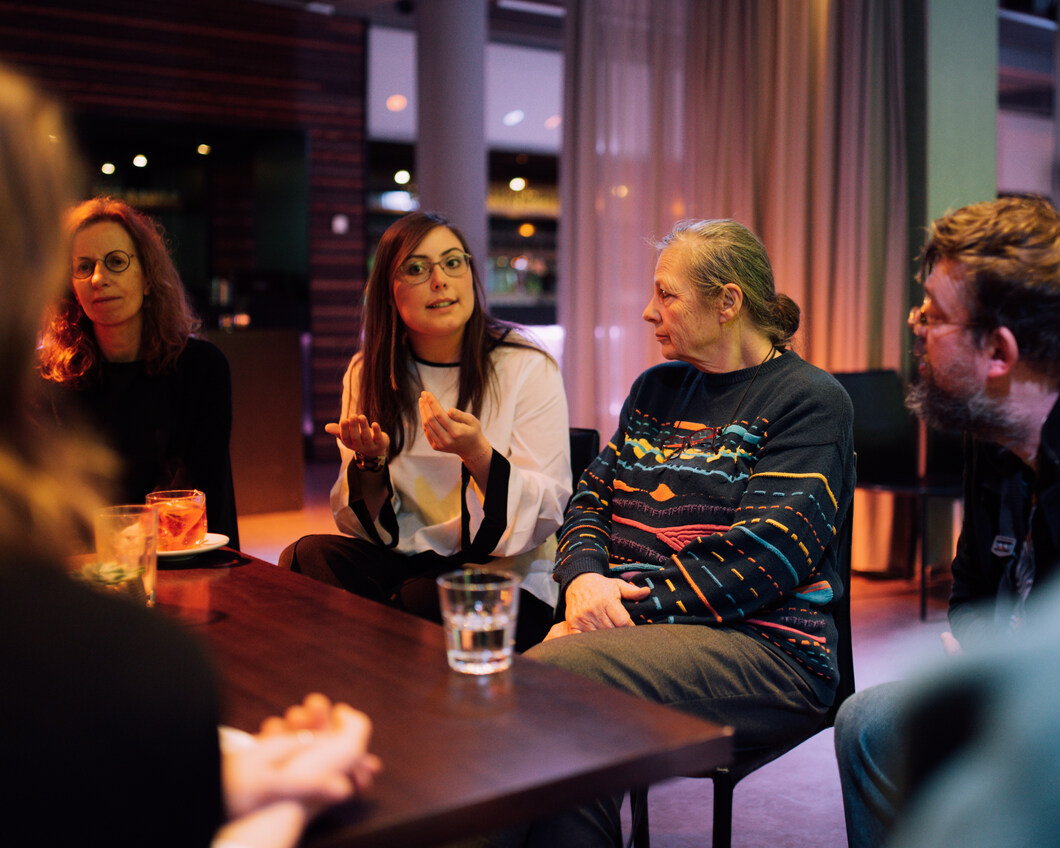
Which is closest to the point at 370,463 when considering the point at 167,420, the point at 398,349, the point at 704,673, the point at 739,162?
the point at 398,349

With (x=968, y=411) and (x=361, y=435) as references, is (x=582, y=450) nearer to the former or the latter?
(x=361, y=435)

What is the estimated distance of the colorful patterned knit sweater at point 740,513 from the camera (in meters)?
1.67

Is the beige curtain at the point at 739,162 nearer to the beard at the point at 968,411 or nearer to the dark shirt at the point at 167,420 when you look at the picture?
the dark shirt at the point at 167,420

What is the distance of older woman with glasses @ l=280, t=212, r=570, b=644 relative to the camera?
2109mm

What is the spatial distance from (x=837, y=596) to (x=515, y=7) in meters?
7.23

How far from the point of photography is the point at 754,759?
1624 millimetres

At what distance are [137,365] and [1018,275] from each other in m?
1.99

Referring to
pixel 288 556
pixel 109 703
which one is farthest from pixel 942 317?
pixel 288 556

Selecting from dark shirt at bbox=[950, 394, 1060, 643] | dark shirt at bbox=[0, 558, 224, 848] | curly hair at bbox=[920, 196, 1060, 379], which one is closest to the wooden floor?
dark shirt at bbox=[950, 394, 1060, 643]

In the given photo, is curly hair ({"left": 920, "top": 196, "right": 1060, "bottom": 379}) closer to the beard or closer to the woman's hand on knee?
the beard

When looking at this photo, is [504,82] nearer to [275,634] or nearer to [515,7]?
[515,7]

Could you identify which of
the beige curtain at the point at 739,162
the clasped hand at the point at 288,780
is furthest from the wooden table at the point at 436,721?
the beige curtain at the point at 739,162

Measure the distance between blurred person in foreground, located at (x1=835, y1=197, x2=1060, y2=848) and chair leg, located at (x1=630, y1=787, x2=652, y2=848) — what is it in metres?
0.33

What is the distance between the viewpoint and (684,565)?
1.72 meters
